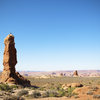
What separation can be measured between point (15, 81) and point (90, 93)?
14.7m

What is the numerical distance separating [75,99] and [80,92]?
3.42 metres

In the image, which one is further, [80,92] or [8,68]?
[8,68]

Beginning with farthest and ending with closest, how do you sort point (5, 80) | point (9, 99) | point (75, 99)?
point (5, 80), point (75, 99), point (9, 99)

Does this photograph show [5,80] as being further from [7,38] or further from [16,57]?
[7,38]

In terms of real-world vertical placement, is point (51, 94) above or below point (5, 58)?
below

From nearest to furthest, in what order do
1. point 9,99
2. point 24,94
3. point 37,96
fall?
point 9,99 → point 37,96 → point 24,94

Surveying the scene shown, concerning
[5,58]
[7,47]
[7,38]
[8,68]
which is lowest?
[8,68]

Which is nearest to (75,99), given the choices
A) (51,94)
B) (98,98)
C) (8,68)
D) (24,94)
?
(98,98)

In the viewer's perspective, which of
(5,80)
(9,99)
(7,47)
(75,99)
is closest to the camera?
(9,99)

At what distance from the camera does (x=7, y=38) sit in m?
27.5

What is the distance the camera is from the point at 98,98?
1307 cm

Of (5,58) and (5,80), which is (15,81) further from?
(5,58)

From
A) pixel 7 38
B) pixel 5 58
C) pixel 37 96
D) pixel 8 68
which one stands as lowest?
pixel 37 96

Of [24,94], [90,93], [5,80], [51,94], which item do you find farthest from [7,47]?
[90,93]
